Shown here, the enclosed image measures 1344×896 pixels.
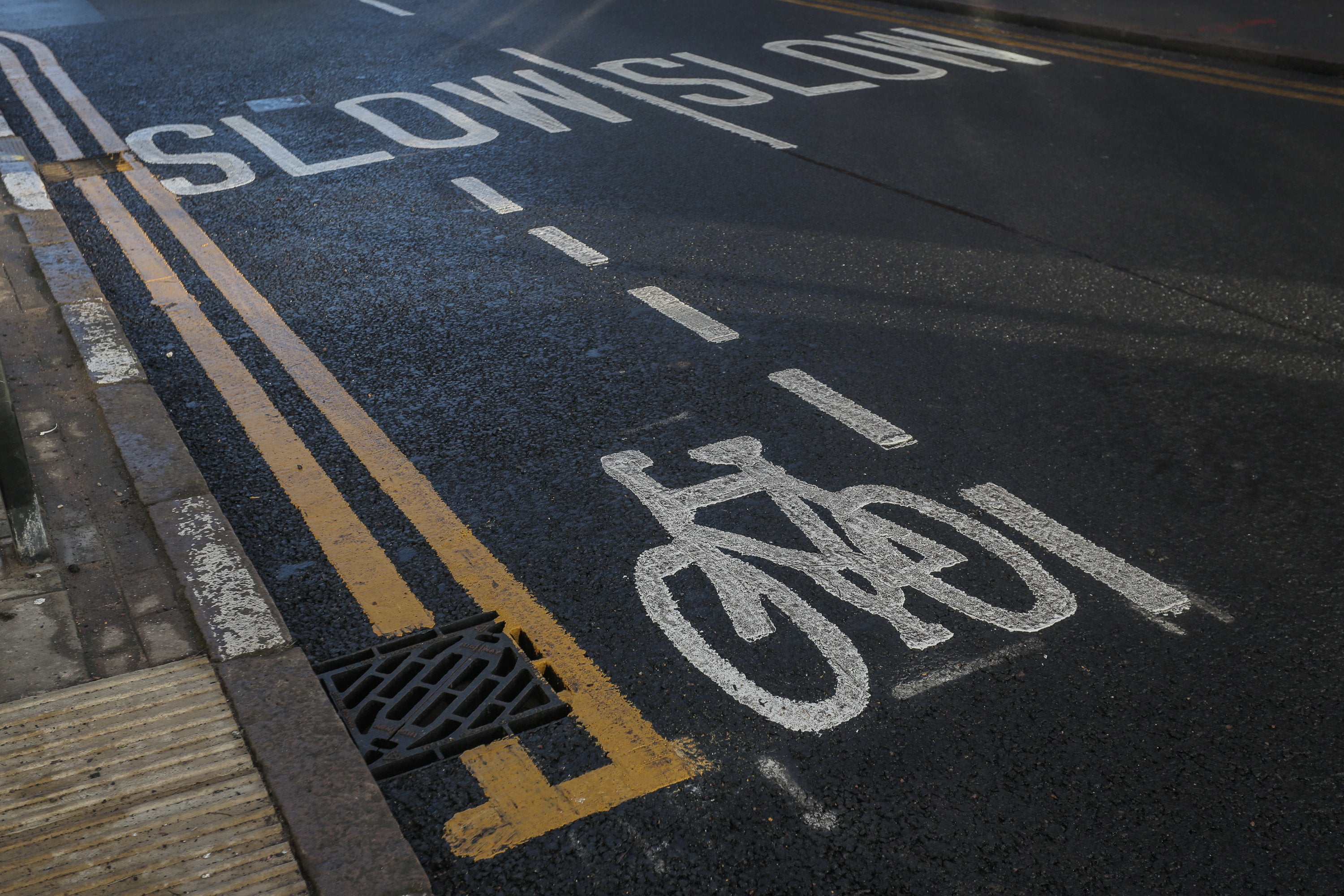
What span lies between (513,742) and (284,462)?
6.16 ft

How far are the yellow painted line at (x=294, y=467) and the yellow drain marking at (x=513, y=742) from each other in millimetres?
181

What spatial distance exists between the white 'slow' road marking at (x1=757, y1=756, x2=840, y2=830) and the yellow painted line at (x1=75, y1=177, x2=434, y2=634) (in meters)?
1.20

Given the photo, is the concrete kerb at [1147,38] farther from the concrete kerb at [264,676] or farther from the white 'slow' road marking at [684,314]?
the concrete kerb at [264,676]

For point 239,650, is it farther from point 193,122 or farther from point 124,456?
point 193,122

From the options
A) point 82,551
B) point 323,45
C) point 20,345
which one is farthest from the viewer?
point 323,45

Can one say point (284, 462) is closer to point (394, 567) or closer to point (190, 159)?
point (394, 567)

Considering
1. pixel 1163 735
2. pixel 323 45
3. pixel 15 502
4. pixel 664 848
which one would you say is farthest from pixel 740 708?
pixel 323 45

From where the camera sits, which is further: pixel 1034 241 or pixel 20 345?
pixel 1034 241

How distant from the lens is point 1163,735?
3168mm

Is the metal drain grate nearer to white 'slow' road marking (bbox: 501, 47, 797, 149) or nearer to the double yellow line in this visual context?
the double yellow line

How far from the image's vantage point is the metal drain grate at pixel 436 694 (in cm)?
317

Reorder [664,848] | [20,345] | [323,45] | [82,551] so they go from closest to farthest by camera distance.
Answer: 1. [664,848]
2. [82,551]
3. [20,345]
4. [323,45]

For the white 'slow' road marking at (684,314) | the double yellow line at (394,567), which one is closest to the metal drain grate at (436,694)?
the double yellow line at (394,567)

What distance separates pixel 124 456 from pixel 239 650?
4.45 feet
